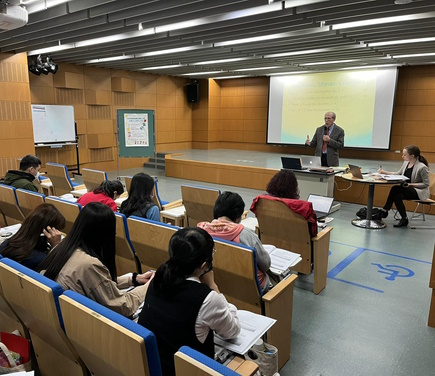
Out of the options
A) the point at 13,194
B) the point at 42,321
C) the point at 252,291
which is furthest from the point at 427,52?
the point at 42,321

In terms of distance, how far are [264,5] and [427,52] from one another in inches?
206

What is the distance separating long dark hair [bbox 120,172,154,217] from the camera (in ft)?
10.6

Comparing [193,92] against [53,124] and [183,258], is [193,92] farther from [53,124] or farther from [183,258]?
[183,258]

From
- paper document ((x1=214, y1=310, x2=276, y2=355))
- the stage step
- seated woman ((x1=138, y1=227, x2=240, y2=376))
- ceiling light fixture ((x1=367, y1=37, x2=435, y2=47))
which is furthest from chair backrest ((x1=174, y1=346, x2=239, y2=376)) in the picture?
the stage step

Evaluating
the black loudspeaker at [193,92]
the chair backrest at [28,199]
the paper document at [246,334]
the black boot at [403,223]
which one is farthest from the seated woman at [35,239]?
the black loudspeaker at [193,92]

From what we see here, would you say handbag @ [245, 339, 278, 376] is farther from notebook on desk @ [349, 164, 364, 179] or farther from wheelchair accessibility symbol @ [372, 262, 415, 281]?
notebook on desk @ [349, 164, 364, 179]

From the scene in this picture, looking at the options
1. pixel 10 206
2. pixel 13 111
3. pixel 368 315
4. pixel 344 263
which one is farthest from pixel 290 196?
pixel 13 111

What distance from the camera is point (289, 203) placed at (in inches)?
122

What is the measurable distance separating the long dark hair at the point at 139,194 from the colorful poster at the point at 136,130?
6.27 meters

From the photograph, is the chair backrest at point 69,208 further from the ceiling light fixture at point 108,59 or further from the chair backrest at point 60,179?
the ceiling light fixture at point 108,59

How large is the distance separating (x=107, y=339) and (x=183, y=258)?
16.6 inches

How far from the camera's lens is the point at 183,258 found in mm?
1481

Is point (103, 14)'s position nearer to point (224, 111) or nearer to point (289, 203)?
point (289, 203)

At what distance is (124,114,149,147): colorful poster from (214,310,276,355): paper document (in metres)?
8.09
